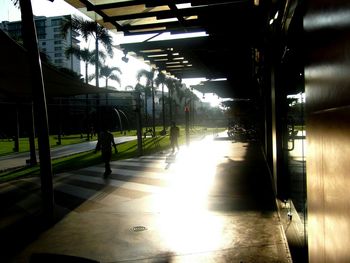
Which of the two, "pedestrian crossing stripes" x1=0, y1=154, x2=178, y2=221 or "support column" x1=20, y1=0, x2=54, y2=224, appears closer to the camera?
"support column" x1=20, y1=0, x2=54, y2=224

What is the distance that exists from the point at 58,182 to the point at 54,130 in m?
52.8

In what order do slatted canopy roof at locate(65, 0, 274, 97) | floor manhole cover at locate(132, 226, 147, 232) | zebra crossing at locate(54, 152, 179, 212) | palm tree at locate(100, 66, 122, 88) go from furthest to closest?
palm tree at locate(100, 66, 122, 88) → zebra crossing at locate(54, 152, 179, 212) → floor manhole cover at locate(132, 226, 147, 232) → slatted canopy roof at locate(65, 0, 274, 97)

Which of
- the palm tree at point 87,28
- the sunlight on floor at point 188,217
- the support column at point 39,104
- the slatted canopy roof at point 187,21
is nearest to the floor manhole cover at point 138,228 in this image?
the sunlight on floor at point 188,217

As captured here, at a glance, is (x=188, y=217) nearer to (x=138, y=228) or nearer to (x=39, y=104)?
(x=138, y=228)

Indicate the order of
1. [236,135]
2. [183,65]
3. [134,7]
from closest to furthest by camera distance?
1. [134,7]
2. [183,65]
3. [236,135]

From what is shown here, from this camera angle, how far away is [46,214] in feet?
22.9

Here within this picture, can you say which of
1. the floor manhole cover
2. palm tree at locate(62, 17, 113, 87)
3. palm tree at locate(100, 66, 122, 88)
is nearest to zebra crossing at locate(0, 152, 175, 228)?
the floor manhole cover

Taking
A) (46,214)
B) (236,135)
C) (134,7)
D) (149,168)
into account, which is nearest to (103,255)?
(46,214)

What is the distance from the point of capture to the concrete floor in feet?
16.6

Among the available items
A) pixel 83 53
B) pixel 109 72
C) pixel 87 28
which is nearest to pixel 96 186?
pixel 87 28

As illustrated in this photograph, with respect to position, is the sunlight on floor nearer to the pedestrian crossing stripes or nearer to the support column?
the pedestrian crossing stripes

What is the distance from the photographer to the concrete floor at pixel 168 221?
16.6 feet

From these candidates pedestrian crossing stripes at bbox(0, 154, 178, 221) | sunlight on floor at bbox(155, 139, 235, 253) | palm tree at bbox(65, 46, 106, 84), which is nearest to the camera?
sunlight on floor at bbox(155, 139, 235, 253)

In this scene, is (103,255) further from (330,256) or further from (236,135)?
A: (236,135)
